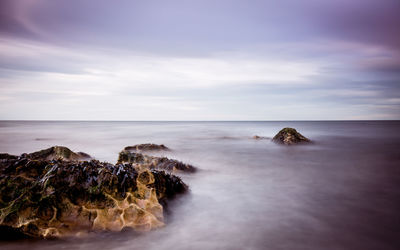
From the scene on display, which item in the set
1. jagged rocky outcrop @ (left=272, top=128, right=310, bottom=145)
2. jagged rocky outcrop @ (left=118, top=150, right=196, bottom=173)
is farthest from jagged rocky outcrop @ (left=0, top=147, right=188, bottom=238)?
jagged rocky outcrop @ (left=272, top=128, right=310, bottom=145)

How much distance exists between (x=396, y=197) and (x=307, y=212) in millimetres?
2387

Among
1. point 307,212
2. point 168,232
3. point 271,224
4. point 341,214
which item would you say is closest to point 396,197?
point 341,214

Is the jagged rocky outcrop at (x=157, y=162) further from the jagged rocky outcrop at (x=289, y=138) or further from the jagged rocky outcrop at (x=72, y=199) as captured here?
the jagged rocky outcrop at (x=289, y=138)

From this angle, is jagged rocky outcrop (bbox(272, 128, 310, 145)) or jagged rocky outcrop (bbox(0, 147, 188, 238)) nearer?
jagged rocky outcrop (bbox(0, 147, 188, 238))

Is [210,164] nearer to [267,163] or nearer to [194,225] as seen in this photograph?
[267,163]

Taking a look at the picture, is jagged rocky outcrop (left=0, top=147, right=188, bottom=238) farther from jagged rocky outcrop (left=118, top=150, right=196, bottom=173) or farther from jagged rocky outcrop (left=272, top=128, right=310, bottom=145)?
jagged rocky outcrop (left=272, top=128, right=310, bottom=145)

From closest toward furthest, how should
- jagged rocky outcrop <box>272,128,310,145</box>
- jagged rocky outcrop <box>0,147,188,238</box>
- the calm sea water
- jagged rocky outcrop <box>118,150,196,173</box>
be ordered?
jagged rocky outcrop <box>0,147,188,238</box>
the calm sea water
jagged rocky outcrop <box>118,150,196,173</box>
jagged rocky outcrop <box>272,128,310,145</box>

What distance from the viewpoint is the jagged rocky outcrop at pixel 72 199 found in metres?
2.98

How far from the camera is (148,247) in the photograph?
3.03 meters

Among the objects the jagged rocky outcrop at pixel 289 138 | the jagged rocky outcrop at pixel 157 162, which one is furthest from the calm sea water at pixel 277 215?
the jagged rocky outcrop at pixel 289 138

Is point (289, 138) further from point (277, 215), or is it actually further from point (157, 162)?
point (277, 215)

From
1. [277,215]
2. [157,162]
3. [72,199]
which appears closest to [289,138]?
[157,162]

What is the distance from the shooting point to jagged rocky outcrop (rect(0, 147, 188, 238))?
2.98m

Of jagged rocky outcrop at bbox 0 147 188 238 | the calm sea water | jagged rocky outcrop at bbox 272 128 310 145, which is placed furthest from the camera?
jagged rocky outcrop at bbox 272 128 310 145
